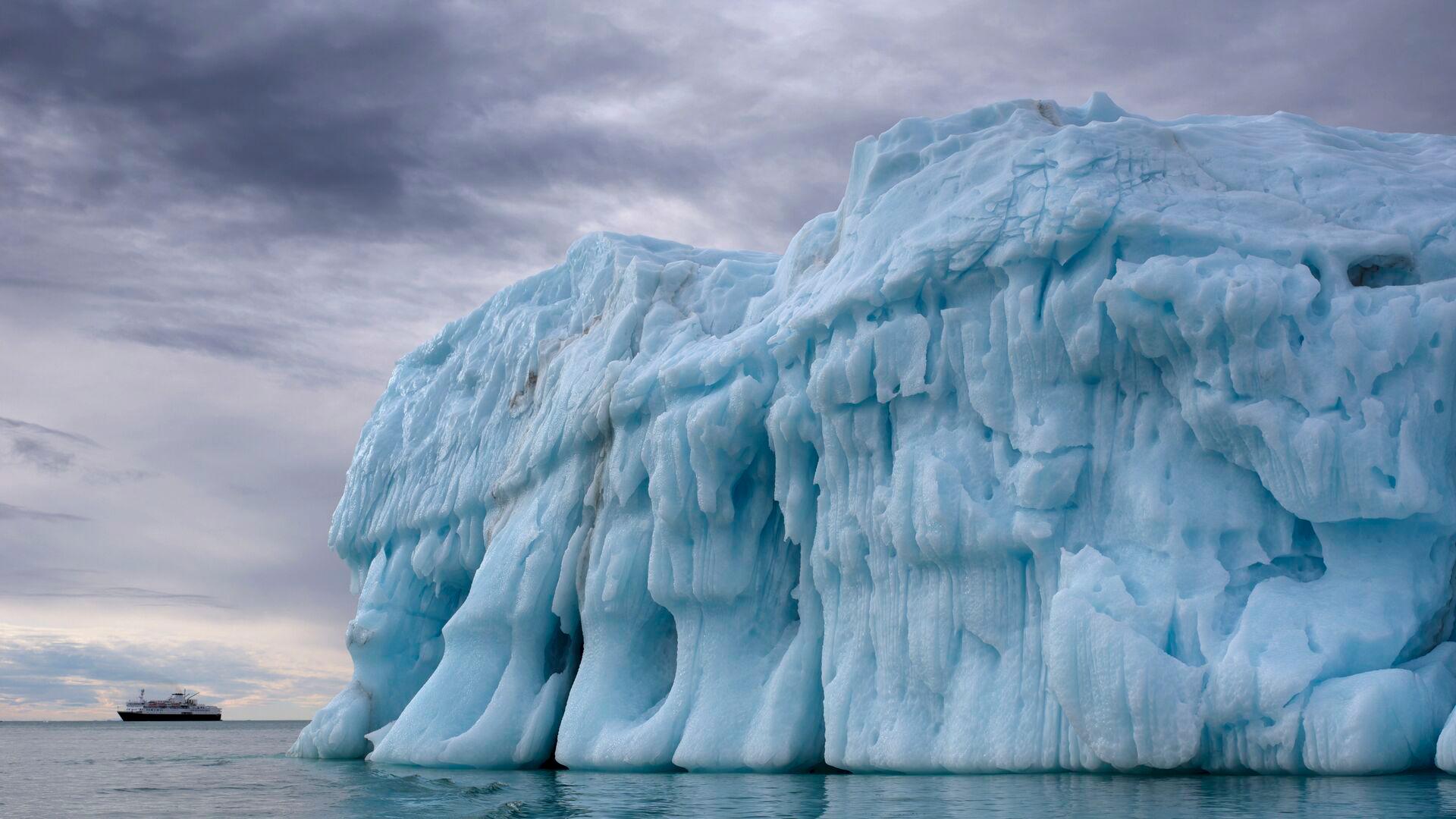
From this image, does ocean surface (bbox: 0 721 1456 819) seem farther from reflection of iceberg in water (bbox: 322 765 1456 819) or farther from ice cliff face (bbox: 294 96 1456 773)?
ice cliff face (bbox: 294 96 1456 773)

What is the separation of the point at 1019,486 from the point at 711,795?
417cm

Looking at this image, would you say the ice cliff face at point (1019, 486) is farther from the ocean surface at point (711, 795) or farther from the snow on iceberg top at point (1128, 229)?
the ocean surface at point (711, 795)

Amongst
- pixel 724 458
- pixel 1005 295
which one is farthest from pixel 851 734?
pixel 1005 295

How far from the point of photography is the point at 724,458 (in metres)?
15.8

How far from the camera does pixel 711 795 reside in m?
11.7

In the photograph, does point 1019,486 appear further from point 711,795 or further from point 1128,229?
point 711,795

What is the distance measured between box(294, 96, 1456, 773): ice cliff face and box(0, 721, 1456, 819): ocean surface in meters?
0.53

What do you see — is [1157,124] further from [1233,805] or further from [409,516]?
[409,516]

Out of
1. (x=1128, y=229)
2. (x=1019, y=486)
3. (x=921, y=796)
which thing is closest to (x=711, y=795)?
(x=921, y=796)

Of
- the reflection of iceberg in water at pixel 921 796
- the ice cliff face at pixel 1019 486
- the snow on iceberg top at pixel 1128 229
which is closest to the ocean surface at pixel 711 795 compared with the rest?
the reflection of iceberg in water at pixel 921 796

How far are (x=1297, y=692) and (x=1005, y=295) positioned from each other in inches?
186

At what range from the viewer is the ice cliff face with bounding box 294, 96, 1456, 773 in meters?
11.0

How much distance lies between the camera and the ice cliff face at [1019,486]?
1097 cm

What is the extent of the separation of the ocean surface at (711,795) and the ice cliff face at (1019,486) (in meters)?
0.53
